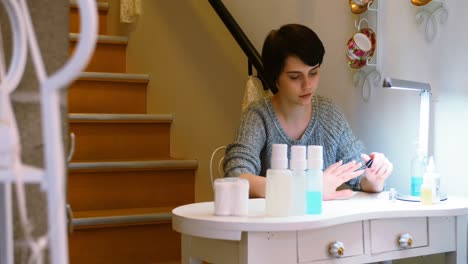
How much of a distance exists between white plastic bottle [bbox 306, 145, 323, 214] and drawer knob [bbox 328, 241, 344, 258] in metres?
0.09

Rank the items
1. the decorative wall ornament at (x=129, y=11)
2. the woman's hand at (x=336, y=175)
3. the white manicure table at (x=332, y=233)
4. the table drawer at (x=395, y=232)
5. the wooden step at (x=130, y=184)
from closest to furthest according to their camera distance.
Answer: the white manicure table at (x=332, y=233), the table drawer at (x=395, y=232), the woman's hand at (x=336, y=175), the wooden step at (x=130, y=184), the decorative wall ornament at (x=129, y=11)

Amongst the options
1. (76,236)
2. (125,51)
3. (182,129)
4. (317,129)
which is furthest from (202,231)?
(125,51)

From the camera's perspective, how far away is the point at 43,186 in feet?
1.69

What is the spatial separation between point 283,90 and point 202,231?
0.80 metres

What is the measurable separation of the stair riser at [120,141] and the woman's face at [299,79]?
1.00m

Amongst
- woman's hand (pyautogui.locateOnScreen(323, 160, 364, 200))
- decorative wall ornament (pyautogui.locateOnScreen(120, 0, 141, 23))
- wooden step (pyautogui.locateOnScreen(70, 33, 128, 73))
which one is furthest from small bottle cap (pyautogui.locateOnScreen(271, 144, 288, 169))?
wooden step (pyautogui.locateOnScreen(70, 33, 128, 73))

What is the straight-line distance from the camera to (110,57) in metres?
3.28

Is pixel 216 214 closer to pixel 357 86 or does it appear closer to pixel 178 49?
pixel 357 86

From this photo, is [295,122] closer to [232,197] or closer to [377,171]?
[377,171]

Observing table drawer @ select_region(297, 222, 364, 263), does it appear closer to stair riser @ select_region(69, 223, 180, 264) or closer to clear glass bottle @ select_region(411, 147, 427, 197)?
clear glass bottle @ select_region(411, 147, 427, 197)

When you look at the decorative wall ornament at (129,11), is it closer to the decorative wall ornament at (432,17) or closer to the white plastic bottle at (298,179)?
the decorative wall ornament at (432,17)

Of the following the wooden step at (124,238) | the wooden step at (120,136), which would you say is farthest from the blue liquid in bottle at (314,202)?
the wooden step at (120,136)

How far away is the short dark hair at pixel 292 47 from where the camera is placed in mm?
1963

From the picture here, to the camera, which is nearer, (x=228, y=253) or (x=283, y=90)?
(x=228, y=253)
